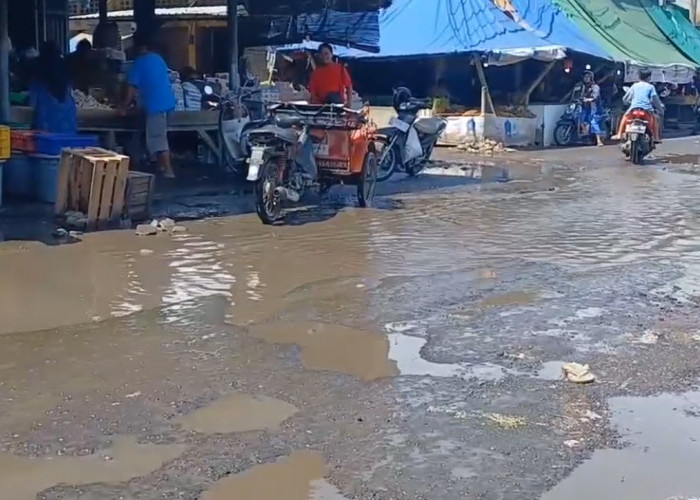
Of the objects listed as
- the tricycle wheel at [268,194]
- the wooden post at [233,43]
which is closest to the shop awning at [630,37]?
the wooden post at [233,43]

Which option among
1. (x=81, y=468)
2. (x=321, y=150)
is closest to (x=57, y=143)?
(x=321, y=150)

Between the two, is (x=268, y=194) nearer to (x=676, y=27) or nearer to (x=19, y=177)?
(x=19, y=177)

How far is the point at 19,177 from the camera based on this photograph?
11.4m

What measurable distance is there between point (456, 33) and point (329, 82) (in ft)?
32.8

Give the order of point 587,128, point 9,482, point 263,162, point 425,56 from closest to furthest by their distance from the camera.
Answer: point 9,482, point 263,162, point 425,56, point 587,128

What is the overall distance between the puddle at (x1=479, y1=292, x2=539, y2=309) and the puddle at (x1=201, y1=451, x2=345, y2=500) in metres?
3.15

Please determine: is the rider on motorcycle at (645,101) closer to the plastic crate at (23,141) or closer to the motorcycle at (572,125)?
the motorcycle at (572,125)

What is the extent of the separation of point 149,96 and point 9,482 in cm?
942

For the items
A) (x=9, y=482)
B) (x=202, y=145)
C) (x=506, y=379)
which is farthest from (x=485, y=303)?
(x=202, y=145)

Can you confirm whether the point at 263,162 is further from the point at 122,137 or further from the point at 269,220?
the point at 122,137

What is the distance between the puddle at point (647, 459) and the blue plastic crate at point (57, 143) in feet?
23.9

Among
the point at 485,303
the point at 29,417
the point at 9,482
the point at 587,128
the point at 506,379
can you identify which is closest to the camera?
the point at 9,482

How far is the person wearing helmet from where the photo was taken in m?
23.1

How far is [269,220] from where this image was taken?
10711 mm
